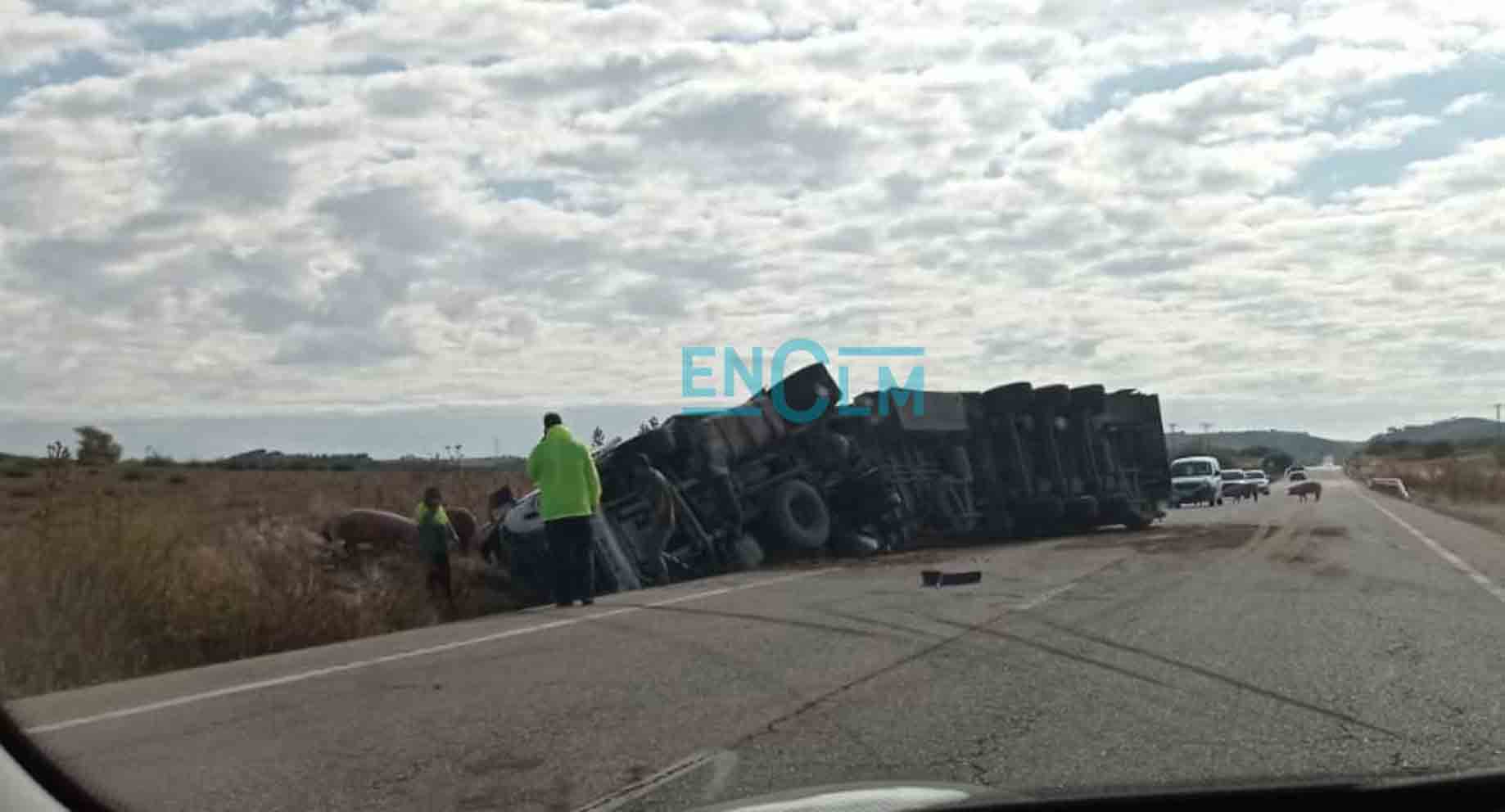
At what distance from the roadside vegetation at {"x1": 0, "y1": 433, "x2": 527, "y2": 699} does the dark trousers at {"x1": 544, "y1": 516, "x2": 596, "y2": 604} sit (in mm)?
1431

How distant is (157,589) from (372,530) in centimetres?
699

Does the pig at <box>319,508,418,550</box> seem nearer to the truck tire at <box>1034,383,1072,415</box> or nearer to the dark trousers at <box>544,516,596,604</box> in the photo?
the dark trousers at <box>544,516,596,604</box>

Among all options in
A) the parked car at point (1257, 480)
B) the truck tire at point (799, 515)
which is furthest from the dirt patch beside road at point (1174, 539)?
the parked car at point (1257, 480)

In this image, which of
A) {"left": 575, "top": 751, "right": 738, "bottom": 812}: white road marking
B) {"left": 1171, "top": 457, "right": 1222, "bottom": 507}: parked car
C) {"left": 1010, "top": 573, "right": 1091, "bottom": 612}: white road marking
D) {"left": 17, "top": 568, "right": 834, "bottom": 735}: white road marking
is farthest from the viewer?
{"left": 1171, "top": 457, "right": 1222, "bottom": 507}: parked car

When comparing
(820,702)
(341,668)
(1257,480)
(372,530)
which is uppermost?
(1257,480)

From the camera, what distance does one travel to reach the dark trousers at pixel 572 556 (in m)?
16.1

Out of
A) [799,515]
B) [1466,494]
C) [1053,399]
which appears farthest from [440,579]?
[1466,494]

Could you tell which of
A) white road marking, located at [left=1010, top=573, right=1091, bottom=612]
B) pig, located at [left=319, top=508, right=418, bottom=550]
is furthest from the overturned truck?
white road marking, located at [left=1010, top=573, right=1091, bottom=612]

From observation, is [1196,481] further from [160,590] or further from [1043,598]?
[160,590]

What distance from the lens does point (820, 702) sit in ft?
29.8

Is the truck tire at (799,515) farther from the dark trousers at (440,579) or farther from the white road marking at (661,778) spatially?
the white road marking at (661,778)

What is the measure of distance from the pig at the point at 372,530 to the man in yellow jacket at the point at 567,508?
4.27 metres

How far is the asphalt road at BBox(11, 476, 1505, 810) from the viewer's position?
7145 millimetres

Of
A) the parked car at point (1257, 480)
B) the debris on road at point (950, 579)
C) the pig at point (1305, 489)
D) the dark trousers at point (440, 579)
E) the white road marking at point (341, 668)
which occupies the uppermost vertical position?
the parked car at point (1257, 480)
